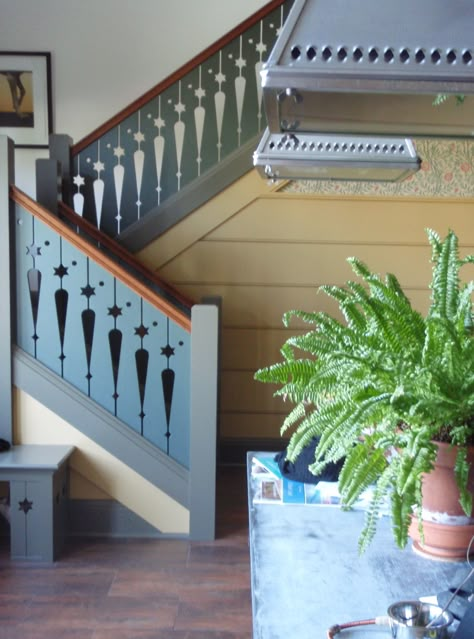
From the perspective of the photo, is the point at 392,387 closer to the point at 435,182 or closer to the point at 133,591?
the point at 133,591

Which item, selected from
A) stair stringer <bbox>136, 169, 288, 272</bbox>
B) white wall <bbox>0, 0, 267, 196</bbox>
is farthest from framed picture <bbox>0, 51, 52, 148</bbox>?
stair stringer <bbox>136, 169, 288, 272</bbox>

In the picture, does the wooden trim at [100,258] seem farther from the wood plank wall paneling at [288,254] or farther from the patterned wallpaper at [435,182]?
the patterned wallpaper at [435,182]

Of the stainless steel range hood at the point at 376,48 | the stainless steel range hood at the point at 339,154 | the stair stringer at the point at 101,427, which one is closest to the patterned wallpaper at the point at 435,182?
the stair stringer at the point at 101,427

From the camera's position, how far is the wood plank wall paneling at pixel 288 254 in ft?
15.3

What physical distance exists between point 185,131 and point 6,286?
1.85 meters

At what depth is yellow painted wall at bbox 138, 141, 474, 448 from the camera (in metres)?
4.63

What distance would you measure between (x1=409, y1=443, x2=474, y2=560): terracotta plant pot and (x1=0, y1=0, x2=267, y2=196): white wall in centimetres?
470

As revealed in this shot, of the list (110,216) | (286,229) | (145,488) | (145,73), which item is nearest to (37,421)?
(145,488)

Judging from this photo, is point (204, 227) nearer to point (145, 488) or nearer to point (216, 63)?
point (216, 63)

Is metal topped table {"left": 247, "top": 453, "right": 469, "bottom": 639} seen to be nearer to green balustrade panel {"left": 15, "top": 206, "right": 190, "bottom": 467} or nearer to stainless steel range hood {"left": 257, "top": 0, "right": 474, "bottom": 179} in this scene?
stainless steel range hood {"left": 257, "top": 0, "right": 474, "bottom": 179}

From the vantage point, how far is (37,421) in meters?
3.49

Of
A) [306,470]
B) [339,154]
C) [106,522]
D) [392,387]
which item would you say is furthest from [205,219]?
[392,387]

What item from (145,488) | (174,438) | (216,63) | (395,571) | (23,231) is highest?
(216,63)

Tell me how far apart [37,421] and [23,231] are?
97cm
